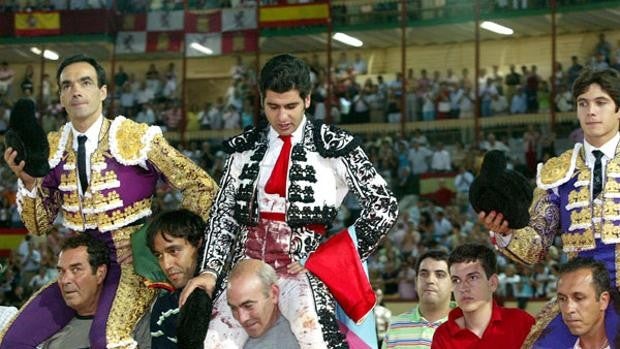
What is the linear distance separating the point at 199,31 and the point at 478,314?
53.4 feet

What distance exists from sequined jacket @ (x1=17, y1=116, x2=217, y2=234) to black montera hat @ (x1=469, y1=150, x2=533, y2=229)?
1.11 metres

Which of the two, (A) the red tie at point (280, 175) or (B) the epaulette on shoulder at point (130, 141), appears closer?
(A) the red tie at point (280, 175)

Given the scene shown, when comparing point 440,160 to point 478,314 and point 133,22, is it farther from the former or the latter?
point 478,314

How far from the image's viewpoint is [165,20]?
2045 centimetres

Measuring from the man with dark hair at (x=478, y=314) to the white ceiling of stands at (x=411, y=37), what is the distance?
15.3 m

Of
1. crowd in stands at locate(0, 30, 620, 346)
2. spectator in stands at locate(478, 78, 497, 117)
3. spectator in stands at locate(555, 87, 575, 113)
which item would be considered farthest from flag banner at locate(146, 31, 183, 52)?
spectator in stands at locate(555, 87, 575, 113)

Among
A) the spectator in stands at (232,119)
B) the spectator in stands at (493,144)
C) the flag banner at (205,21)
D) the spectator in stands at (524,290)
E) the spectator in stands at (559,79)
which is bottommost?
the spectator in stands at (524,290)

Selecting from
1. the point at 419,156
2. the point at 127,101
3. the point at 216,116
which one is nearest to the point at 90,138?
the point at 419,156

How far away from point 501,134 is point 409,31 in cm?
447

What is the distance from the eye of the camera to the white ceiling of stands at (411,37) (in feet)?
64.3

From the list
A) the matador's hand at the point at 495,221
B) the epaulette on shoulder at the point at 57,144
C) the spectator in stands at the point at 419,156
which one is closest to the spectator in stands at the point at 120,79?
the spectator in stands at the point at 419,156

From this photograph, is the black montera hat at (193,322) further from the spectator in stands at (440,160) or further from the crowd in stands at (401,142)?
the spectator in stands at (440,160)

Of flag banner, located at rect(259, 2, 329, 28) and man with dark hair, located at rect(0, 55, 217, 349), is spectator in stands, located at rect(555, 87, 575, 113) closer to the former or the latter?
flag banner, located at rect(259, 2, 329, 28)

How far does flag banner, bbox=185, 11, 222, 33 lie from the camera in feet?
65.9
